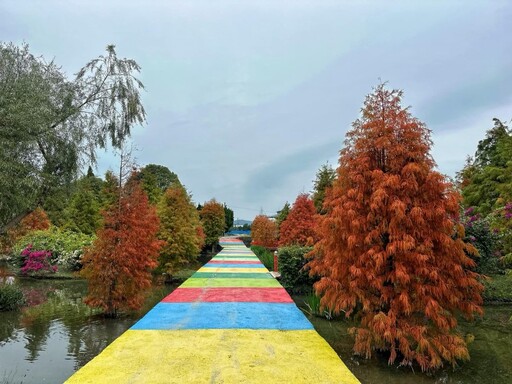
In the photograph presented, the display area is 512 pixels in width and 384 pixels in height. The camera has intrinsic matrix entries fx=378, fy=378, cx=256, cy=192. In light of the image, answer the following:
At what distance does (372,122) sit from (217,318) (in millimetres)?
4548

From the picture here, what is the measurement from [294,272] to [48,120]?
8.74 meters

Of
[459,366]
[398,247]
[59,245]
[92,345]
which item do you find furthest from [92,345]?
[59,245]

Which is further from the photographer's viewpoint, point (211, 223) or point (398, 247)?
point (211, 223)

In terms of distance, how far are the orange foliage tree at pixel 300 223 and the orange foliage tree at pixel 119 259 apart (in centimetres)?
893

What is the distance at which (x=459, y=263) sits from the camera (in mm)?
5887

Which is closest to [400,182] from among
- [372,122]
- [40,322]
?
[372,122]

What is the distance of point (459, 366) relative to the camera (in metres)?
5.93

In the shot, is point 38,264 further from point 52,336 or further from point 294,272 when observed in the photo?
point 294,272

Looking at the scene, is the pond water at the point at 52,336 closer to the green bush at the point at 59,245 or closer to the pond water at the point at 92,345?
the pond water at the point at 92,345

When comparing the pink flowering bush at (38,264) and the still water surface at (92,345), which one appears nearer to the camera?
the still water surface at (92,345)

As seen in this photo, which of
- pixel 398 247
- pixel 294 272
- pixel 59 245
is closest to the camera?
pixel 398 247

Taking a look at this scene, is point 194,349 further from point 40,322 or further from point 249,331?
point 40,322

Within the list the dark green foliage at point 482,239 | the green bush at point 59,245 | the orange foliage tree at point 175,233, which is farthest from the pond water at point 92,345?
the green bush at point 59,245

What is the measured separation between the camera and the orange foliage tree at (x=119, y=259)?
32.2ft
